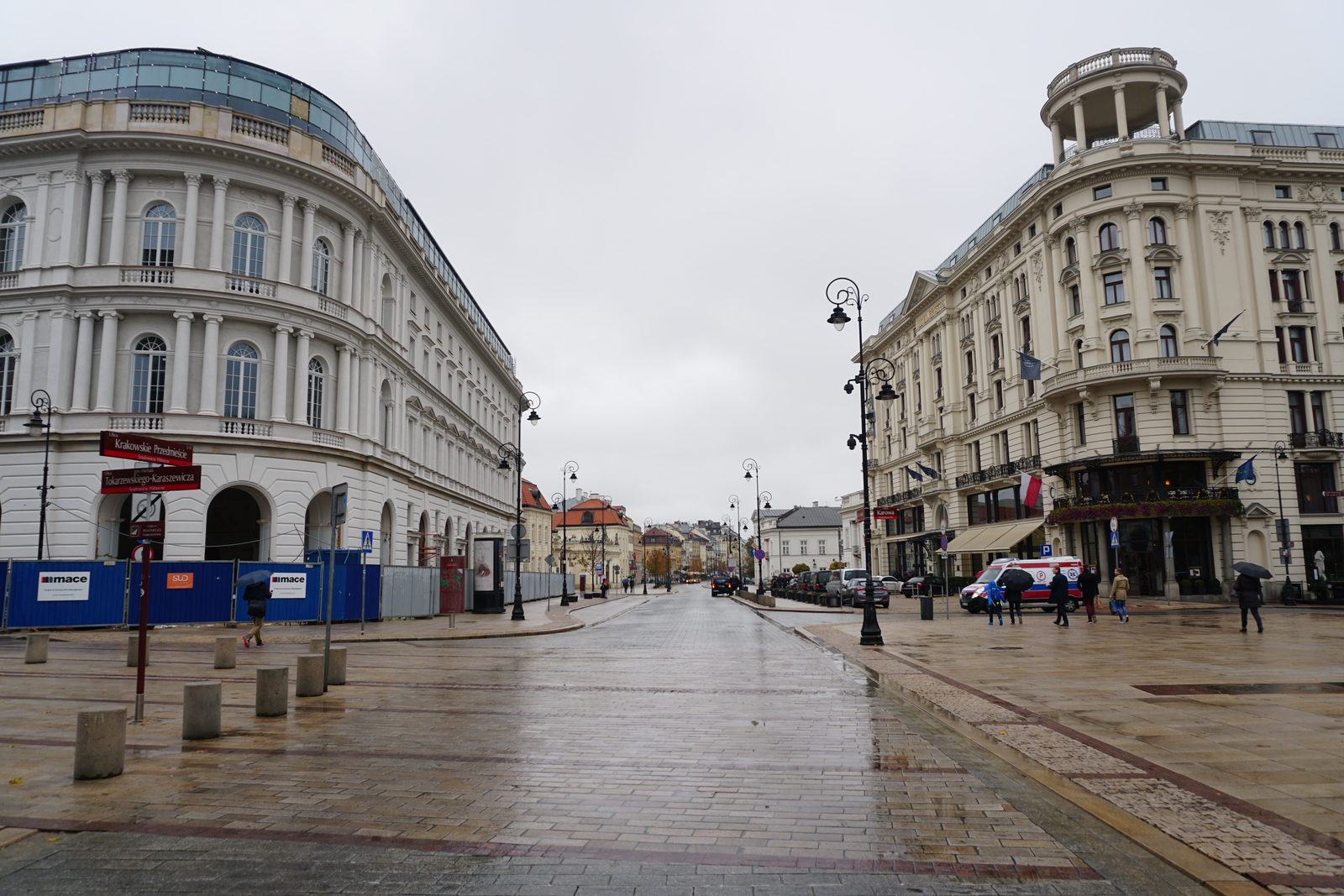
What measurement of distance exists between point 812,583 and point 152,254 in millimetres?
38372

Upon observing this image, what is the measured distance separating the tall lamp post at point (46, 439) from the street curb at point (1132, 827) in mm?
30224

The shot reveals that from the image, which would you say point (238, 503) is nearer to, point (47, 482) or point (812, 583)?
point (47, 482)

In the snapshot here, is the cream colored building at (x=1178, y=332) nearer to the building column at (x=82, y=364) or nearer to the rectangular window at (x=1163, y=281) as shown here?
the rectangular window at (x=1163, y=281)

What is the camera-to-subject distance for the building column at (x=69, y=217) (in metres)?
29.9

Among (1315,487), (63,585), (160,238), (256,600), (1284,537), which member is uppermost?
(160,238)

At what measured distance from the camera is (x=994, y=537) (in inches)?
2002

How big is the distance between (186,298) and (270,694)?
83.8 feet

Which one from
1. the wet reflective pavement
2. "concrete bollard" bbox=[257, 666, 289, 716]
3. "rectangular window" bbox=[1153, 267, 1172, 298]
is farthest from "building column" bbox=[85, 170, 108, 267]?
"rectangular window" bbox=[1153, 267, 1172, 298]

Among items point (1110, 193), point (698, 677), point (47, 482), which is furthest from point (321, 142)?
point (1110, 193)

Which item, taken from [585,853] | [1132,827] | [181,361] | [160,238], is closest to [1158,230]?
[181,361]

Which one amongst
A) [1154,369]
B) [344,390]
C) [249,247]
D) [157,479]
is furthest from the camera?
[1154,369]

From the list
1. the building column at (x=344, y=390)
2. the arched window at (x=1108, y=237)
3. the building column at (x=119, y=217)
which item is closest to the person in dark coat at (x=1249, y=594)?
the arched window at (x=1108, y=237)

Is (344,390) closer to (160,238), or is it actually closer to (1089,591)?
(160,238)

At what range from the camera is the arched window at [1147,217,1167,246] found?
42.8m
